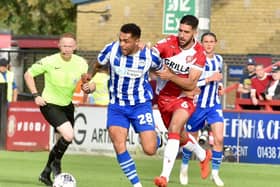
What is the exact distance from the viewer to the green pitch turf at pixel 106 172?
49.2ft

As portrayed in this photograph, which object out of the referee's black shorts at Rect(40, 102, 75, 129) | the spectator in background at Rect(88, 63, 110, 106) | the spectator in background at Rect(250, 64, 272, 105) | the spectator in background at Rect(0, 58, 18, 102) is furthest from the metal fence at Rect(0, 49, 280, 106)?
the referee's black shorts at Rect(40, 102, 75, 129)

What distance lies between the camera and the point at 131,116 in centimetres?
1259

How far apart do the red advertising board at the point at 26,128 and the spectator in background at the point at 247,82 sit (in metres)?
4.35

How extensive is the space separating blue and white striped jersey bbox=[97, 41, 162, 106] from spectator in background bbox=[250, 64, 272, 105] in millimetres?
9154

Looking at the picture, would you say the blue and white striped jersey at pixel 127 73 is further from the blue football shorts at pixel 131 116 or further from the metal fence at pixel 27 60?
the metal fence at pixel 27 60

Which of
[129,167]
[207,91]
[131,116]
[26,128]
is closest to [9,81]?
[26,128]

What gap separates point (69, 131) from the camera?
14344 mm

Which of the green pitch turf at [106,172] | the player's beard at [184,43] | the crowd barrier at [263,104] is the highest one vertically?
the player's beard at [184,43]

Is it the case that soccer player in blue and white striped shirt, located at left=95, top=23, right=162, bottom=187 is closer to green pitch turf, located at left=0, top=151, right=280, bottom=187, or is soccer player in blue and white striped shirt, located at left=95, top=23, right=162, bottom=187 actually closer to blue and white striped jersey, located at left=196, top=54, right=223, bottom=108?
green pitch turf, located at left=0, top=151, right=280, bottom=187

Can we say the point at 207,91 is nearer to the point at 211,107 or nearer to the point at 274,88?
the point at 211,107

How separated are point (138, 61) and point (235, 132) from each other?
28.3 feet

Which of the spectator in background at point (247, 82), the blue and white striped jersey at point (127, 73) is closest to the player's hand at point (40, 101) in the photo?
the blue and white striped jersey at point (127, 73)

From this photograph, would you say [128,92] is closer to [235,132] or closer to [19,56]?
[235,132]

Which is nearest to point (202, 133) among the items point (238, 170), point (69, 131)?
point (238, 170)
